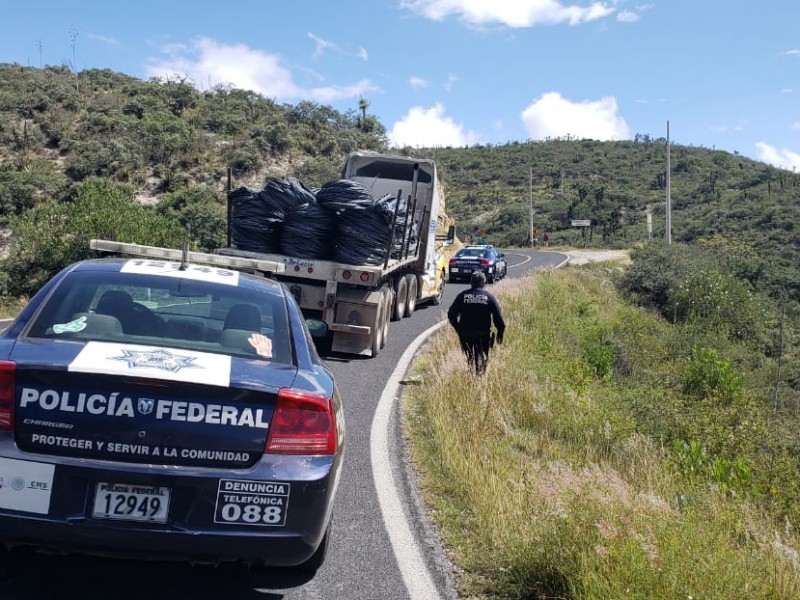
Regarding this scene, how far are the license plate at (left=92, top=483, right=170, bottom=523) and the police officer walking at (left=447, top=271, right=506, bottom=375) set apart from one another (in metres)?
6.47

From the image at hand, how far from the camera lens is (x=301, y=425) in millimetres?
3762

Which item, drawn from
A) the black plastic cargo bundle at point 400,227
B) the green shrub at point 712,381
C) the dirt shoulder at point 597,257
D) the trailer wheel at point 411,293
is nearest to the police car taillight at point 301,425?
the black plastic cargo bundle at point 400,227

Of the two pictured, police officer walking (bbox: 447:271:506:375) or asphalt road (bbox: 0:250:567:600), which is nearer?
asphalt road (bbox: 0:250:567:600)

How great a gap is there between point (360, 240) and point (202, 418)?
926 cm

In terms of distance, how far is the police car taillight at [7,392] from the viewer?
3.41 meters

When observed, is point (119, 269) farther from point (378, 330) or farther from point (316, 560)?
point (378, 330)

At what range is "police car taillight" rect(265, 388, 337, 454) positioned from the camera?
12.1 feet

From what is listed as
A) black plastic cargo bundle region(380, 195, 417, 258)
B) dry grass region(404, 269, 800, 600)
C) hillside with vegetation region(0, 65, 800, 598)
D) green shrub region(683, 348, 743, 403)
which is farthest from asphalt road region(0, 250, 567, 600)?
green shrub region(683, 348, 743, 403)

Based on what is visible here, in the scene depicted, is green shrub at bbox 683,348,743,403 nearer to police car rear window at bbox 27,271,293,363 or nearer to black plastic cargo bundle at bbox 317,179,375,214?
black plastic cargo bundle at bbox 317,179,375,214

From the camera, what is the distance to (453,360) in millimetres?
9789

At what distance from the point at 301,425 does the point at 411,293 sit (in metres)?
14.5

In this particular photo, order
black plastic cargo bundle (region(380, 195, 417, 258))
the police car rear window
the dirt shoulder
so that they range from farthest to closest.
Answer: the dirt shoulder → black plastic cargo bundle (region(380, 195, 417, 258)) → the police car rear window

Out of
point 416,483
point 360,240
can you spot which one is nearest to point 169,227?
point 360,240

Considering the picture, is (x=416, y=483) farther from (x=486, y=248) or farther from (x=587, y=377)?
(x=486, y=248)
